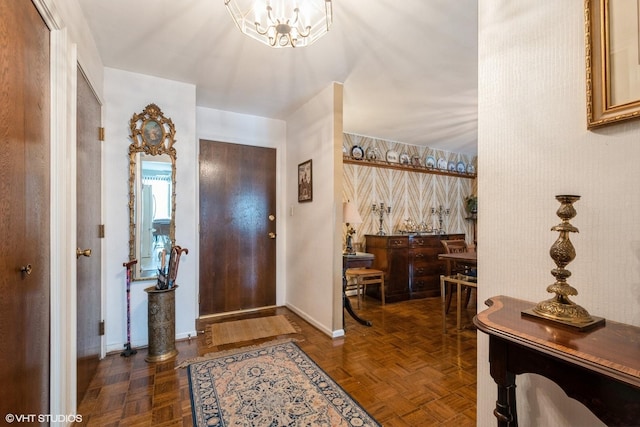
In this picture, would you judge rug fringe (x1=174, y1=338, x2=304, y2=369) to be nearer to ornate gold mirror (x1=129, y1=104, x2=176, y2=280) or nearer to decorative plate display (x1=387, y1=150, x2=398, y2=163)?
ornate gold mirror (x1=129, y1=104, x2=176, y2=280)

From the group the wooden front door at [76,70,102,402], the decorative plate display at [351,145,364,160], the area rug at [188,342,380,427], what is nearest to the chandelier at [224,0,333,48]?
the wooden front door at [76,70,102,402]

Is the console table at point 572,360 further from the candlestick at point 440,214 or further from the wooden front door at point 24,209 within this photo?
the candlestick at point 440,214

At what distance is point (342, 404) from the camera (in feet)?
5.60

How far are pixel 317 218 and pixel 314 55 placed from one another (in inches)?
59.8

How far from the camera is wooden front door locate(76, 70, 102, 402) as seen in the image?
181cm

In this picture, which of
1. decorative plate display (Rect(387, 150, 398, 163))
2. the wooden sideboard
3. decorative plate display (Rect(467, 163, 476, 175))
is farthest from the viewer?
decorative plate display (Rect(467, 163, 476, 175))

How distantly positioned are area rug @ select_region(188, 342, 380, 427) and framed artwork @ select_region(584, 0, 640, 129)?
5.58ft

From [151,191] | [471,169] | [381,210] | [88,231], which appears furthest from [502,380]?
[471,169]

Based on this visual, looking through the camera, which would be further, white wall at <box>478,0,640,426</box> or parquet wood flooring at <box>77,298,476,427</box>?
parquet wood flooring at <box>77,298,476,427</box>

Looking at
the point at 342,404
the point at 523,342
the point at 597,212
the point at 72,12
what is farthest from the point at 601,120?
the point at 72,12

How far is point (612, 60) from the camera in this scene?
90 cm

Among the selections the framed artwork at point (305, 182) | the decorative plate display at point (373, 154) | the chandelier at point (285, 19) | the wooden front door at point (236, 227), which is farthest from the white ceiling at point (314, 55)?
the decorative plate display at point (373, 154)

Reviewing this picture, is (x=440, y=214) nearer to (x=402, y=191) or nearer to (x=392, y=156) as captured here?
(x=402, y=191)

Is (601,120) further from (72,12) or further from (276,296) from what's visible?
(276,296)
